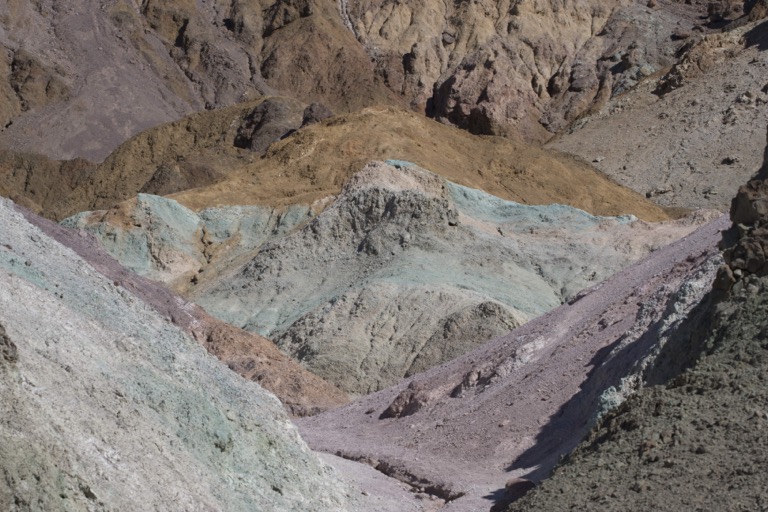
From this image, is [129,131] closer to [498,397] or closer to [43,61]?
[43,61]

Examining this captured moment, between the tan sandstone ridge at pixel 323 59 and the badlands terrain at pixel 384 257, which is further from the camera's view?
the tan sandstone ridge at pixel 323 59

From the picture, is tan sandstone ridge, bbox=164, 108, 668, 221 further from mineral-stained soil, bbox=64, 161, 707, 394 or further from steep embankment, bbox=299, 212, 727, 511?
steep embankment, bbox=299, 212, 727, 511

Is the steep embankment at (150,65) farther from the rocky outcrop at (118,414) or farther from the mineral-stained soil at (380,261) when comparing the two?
the rocky outcrop at (118,414)

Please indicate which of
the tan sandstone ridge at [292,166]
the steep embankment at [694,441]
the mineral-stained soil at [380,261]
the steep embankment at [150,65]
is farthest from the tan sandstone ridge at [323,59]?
the steep embankment at [694,441]

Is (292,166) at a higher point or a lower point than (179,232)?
higher

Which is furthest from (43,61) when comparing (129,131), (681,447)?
(681,447)

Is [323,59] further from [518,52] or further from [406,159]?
[406,159]

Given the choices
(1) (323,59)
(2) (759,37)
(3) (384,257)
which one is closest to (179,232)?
(3) (384,257)
